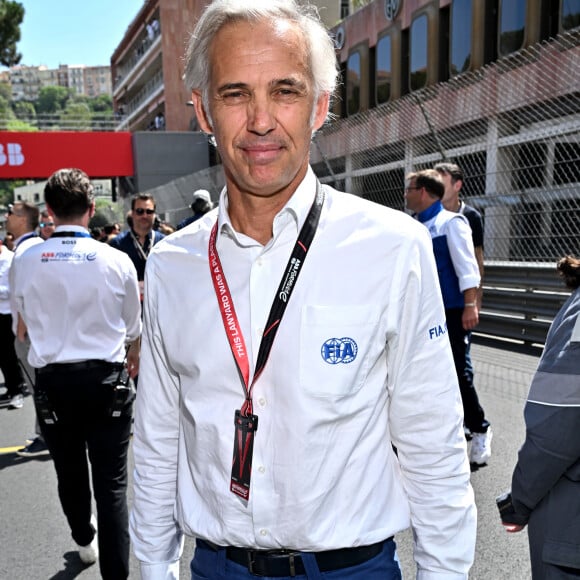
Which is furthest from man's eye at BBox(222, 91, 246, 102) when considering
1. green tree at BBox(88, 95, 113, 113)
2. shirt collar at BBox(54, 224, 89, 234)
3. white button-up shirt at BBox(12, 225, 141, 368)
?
green tree at BBox(88, 95, 113, 113)

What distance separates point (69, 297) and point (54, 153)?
961 inches

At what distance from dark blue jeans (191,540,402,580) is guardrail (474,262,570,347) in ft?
21.7

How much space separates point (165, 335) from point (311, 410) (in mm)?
446

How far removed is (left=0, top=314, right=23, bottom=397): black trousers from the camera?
676 centimetres

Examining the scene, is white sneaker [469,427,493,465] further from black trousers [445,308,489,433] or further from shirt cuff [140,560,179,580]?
shirt cuff [140,560,179,580]

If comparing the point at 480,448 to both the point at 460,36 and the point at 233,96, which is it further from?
the point at 460,36

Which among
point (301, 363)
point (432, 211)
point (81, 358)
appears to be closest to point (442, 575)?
point (301, 363)

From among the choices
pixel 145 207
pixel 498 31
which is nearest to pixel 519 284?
pixel 145 207

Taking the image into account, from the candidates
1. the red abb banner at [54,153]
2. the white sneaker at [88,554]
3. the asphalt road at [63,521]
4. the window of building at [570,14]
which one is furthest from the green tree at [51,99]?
the white sneaker at [88,554]

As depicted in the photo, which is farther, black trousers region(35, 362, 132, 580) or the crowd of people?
black trousers region(35, 362, 132, 580)

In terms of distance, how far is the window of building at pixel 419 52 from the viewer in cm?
1758

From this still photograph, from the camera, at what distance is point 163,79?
39750 mm

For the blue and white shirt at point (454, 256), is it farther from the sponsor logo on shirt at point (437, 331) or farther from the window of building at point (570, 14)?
the window of building at point (570, 14)

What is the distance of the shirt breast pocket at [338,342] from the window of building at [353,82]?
70.1 feet
